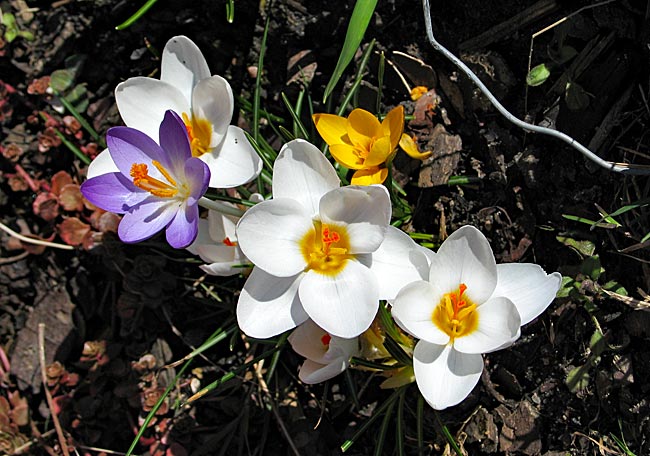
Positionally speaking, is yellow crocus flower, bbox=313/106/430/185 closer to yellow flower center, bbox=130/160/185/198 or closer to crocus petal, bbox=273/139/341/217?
crocus petal, bbox=273/139/341/217

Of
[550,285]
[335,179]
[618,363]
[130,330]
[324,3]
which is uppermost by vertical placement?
[324,3]

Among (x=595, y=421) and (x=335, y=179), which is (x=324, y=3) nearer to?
(x=335, y=179)

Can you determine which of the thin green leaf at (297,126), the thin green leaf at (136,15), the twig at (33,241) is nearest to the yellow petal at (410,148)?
the thin green leaf at (297,126)

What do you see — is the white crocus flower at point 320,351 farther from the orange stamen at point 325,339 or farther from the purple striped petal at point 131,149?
the purple striped petal at point 131,149

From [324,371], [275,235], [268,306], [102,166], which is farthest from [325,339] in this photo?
[102,166]

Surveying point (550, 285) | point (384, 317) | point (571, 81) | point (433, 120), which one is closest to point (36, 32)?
point (433, 120)

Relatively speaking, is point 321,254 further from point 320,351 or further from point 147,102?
point 147,102

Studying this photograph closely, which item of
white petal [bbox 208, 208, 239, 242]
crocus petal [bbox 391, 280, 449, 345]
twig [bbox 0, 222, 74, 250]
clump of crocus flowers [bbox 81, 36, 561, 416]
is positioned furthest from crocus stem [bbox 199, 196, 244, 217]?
twig [bbox 0, 222, 74, 250]
